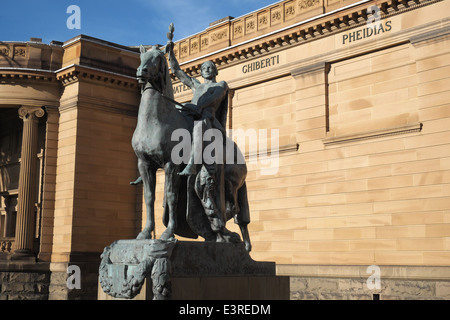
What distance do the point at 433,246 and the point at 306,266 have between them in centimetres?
504

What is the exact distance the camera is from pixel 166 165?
8625 millimetres

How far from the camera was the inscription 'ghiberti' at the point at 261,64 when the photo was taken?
2433 centimetres

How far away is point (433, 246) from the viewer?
59.8 feet

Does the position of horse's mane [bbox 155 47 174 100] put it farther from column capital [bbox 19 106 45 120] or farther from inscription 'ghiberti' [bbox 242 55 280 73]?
column capital [bbox 19 106 45 120]

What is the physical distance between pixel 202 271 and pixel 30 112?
75.3ft

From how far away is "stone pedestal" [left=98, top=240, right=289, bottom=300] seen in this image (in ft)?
25.3

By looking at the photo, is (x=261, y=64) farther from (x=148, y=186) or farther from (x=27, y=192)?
(x=148, y=186)

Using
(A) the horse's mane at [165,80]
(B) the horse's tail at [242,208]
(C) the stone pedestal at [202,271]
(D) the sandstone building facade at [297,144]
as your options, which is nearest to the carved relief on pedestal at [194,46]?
(D) the sandstone building facade at [297,144]

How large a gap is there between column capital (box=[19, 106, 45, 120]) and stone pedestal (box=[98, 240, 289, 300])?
2224 centimetres

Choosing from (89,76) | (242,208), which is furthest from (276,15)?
(242,208)

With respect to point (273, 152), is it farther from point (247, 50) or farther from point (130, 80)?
point (130, 80)

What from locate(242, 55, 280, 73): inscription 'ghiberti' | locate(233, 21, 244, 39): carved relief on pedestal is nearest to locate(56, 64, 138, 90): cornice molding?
locate(233, 21, 244, 39): carved relief on pedestal

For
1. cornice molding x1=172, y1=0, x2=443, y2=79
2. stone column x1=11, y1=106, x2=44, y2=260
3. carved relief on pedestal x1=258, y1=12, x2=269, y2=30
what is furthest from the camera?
stone column x1=11, y1=106, x2=44, y2=260
